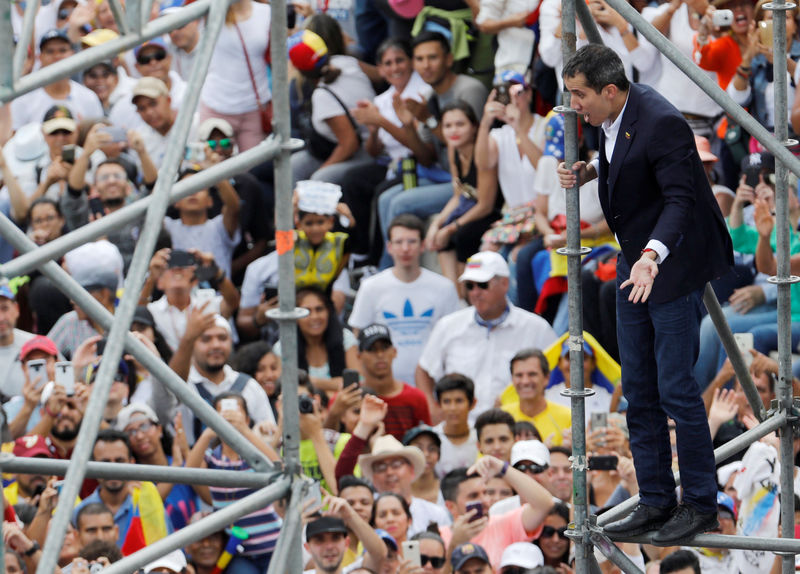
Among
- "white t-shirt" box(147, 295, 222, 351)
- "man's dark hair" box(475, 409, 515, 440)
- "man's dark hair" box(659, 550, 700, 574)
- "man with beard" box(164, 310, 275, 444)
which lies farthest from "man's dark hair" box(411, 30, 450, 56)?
"man's dark hair" box(659, 550, 700, 574)

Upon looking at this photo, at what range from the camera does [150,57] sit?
13.0 meters

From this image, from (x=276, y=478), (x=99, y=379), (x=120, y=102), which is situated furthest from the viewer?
(x=120, y=102)

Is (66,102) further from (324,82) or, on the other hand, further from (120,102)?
(324,82)

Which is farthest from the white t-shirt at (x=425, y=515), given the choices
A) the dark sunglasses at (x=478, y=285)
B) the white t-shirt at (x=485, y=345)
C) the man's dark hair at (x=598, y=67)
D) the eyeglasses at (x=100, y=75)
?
the eyeglasses at (x=100, y=75)

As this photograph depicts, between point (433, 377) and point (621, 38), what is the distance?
2499 mm

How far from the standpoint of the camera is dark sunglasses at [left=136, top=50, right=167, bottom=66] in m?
13.0

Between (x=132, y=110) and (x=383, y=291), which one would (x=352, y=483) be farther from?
(x=132, y=110)

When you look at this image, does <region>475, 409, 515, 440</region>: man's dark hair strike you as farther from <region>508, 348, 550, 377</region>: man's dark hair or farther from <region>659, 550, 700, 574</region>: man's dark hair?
<region>659, 550, 700, 574</region>: man's dark hair

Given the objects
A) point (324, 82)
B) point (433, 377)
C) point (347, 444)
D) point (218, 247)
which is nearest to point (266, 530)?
point (347, 444)

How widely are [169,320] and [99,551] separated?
2.77 metres

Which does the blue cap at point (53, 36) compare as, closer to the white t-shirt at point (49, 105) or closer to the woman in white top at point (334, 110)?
the white t-shirt at point (49, 105)

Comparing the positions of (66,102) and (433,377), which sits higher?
(66,102)

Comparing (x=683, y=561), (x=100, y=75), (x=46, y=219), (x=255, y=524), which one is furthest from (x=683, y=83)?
(x=100, y=75)

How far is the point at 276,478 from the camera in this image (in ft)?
18.3
